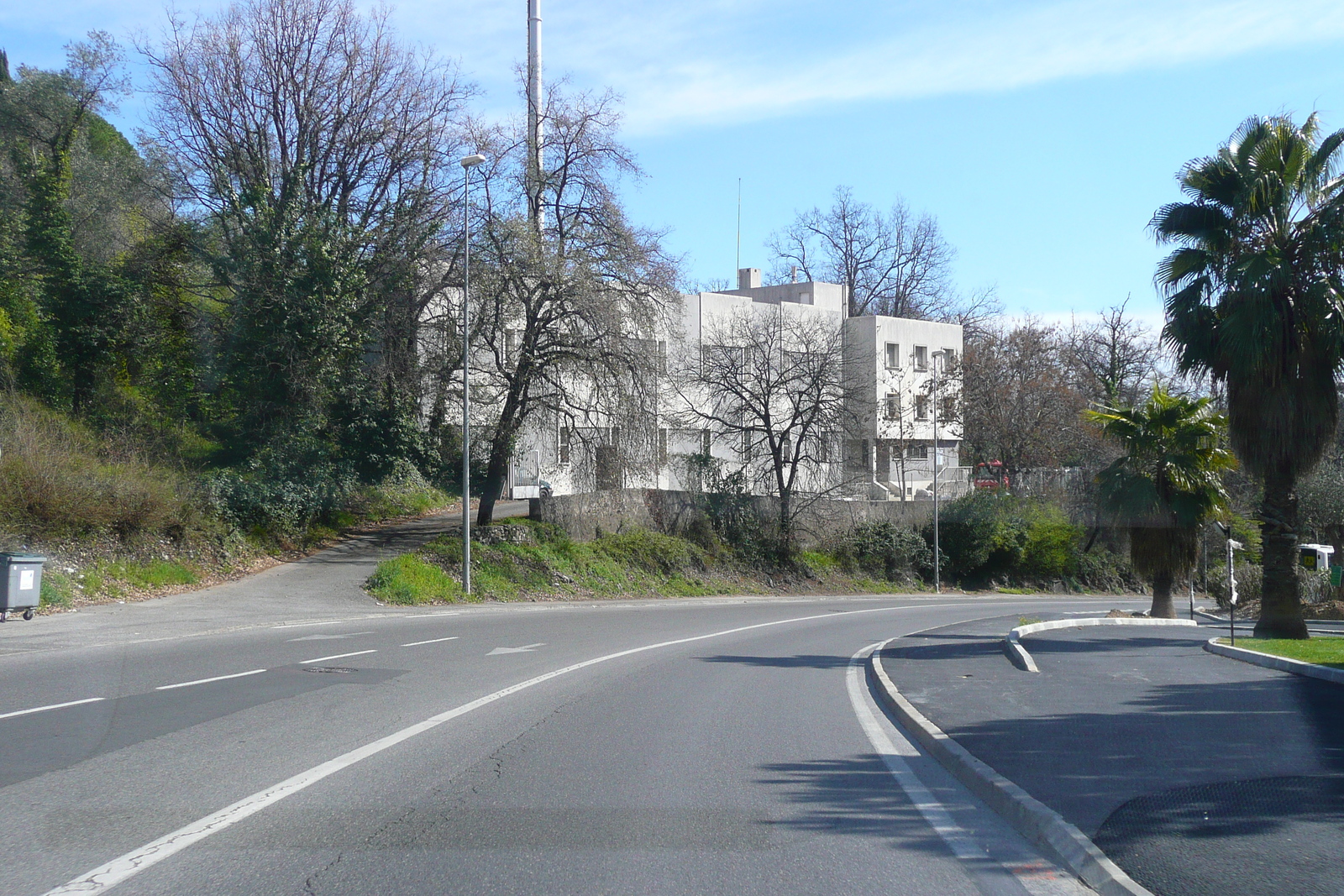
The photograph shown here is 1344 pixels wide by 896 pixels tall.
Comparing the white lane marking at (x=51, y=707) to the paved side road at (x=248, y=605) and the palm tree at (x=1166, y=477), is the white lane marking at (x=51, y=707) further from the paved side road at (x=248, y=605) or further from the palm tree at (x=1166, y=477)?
the palm tree at (x=1166, y=477)

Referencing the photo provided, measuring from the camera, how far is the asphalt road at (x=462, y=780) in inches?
217

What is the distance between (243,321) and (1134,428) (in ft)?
76.4

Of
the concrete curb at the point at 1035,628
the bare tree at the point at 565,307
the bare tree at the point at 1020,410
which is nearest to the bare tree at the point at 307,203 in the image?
the bare tree at the point at 565,307

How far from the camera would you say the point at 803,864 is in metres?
5.69

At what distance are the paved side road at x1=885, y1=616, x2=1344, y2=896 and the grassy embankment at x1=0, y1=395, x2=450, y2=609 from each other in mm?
15962

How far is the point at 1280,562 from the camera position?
815 inches

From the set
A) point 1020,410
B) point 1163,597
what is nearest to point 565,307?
point 1163,597

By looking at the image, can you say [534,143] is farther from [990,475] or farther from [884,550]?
[990,475]

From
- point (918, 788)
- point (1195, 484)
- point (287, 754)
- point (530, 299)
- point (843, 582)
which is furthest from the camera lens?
point (843, 582)

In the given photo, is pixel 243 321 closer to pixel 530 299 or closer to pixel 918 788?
pixel 530 299

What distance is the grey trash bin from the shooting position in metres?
17.3

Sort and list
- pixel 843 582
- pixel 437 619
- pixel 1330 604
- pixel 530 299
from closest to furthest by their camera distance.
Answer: pixel 437 619, pixel 1330 604, pixel 530 299, pixel 843 582

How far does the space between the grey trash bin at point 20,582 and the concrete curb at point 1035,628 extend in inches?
604

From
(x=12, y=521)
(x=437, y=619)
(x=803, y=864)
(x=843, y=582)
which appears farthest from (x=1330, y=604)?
(x=12, y=521)
